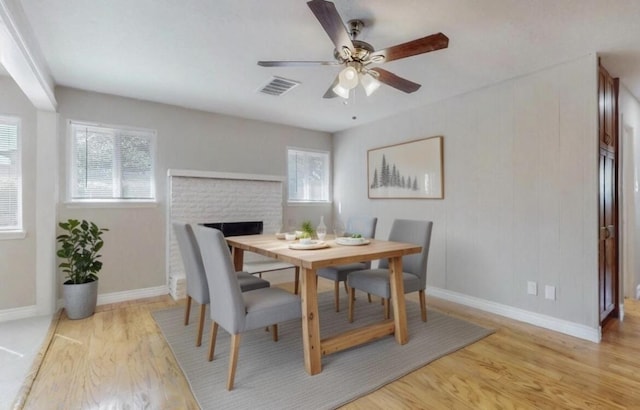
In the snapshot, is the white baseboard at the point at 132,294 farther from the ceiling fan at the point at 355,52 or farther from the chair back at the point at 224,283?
the ceiling fan at the point at 355,52

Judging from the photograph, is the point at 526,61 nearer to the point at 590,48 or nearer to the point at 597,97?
the point at 590,48

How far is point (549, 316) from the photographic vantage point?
9.41ft

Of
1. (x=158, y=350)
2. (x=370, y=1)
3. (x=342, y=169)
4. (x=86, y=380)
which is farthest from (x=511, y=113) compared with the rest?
(x=86, y=380)

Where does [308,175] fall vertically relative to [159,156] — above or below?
below

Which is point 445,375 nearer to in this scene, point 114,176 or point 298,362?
point 298,362

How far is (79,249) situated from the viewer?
11.1 ft

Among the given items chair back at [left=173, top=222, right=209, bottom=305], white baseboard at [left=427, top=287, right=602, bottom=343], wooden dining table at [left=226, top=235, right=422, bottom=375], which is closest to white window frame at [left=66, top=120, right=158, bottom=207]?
chair back at [left=173, top=222, right=209, bottom=305]

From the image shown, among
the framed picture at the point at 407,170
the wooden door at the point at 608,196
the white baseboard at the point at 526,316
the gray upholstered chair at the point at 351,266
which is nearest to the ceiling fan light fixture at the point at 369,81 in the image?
the gray upholstered chair at the point at 351,266

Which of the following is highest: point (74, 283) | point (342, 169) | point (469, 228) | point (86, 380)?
point (342, 169)

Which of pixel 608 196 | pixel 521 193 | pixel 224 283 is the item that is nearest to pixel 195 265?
pixel 224 283

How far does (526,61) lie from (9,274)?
5.18 meters

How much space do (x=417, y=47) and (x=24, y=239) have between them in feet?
12.9

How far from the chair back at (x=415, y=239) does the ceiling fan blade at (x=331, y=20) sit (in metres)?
1.85

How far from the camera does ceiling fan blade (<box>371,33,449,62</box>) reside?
1.71m
